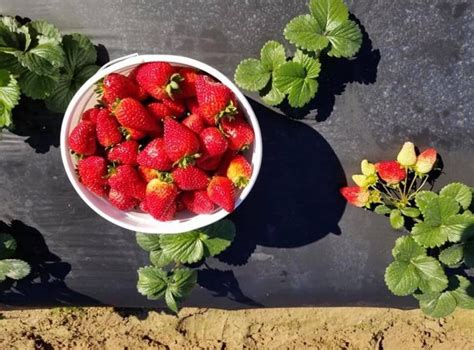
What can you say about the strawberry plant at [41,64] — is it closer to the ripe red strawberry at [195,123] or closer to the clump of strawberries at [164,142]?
the clump of strawberries at [164,142]

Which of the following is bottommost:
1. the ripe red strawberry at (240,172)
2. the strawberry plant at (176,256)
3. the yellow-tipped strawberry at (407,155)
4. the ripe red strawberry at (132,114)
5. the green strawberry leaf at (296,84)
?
the strawberry plant at (176,256)

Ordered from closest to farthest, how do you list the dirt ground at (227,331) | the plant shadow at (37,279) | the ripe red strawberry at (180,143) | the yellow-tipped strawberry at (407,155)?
the ripe red strawberry at (180,143) < the yellow-tipped strawberry at (407,155) < the plant shadow at (37,279) < the dirt ground at (227,331)

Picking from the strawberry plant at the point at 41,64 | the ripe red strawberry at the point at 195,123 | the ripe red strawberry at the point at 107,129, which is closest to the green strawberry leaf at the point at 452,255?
the ripe red strawberry at the point at 195,123

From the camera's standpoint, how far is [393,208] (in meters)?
1.33

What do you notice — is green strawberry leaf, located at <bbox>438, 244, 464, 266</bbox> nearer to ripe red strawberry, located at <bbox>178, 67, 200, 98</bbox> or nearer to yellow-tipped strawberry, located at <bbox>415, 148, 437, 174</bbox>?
yellow-tipped strawberry, located at <bbox>415, 148, 437, 174</bbox>

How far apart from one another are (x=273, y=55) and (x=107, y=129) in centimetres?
36

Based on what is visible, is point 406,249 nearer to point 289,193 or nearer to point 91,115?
point 289,193

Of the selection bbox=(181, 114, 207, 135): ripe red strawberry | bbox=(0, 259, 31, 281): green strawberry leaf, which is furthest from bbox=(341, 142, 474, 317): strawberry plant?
bbox=(0, 259, 31, 281): green strawberry leaf

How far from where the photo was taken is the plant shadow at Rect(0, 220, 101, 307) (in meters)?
1.41

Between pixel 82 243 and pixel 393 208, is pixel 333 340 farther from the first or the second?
pixel 82 243

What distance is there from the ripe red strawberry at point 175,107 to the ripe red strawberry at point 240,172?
0.14 meters

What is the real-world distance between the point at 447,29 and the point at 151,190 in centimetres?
67

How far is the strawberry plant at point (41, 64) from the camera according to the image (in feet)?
3.83

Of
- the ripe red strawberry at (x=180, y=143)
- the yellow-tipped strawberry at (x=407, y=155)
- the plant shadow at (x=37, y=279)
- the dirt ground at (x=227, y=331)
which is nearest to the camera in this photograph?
the ripe red strawberry at (x=180, y=143)
